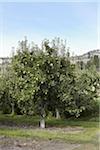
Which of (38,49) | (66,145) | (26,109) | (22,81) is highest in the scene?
(38,49)

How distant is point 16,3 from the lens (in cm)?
559

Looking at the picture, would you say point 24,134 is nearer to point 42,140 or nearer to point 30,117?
point 42,140

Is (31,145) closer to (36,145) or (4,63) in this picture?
(36,145)

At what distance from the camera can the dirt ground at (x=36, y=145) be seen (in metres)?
6.43

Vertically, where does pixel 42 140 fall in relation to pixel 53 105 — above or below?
below

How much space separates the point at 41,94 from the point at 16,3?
4063 mm

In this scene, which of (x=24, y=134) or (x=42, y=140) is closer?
(x=42, y=140)

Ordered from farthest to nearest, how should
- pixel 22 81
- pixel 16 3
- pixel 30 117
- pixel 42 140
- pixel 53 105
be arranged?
pixel 30 117, pixel 53 105, pixel 22 81, pixel 42 140, pixel 16 3

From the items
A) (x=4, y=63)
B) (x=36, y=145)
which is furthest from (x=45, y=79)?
(x=36, y=145)

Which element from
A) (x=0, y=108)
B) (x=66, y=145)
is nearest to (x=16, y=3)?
(x=66, y=145)

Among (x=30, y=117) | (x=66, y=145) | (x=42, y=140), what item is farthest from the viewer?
(x=30, y=117)

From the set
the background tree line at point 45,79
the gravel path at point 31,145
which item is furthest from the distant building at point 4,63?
the gravel path at point 31,145

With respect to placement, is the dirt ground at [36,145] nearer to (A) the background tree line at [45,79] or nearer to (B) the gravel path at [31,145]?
(B) the gravel path at [31,145]

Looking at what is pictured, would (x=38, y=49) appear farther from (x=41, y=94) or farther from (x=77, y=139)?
(x=77, y=139)
